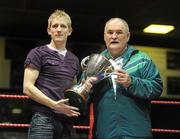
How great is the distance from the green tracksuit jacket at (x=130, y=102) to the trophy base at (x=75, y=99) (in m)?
0.14

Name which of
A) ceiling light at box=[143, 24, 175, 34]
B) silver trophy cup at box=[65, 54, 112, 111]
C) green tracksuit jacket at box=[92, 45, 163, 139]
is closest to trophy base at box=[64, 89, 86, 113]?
silver trophy cup at box=[65, 54, 112, 111]

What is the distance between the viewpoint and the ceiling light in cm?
793

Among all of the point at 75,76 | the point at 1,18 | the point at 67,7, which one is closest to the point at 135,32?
the point at 67,7

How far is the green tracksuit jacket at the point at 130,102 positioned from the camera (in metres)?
2.68

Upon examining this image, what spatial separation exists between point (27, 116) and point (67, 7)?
162cm

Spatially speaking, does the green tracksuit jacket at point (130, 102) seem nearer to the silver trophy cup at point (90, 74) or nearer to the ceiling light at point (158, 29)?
the silver trophy cup at point (90, 74)

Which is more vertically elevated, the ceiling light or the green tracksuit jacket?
the ceiling light

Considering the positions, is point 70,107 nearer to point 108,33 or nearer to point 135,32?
point 108,33

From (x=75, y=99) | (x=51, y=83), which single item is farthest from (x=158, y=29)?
(x=75, y=99)

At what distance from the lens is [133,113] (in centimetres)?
271

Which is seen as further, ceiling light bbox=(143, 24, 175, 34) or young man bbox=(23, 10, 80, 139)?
ceiling light bbox=(143, 24, 175, 34)

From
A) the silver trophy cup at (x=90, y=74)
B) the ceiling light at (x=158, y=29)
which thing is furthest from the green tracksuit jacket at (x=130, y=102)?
the ceiling light at (x=158, y=29)

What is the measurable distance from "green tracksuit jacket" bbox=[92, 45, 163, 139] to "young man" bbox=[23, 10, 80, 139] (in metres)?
0.17

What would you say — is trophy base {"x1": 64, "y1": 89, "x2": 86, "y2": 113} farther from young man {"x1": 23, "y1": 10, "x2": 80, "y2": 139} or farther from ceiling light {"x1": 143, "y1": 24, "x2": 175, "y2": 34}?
ceiling light {"x1": 143, "y1": 24, "x2": 175, "y2": 34}
